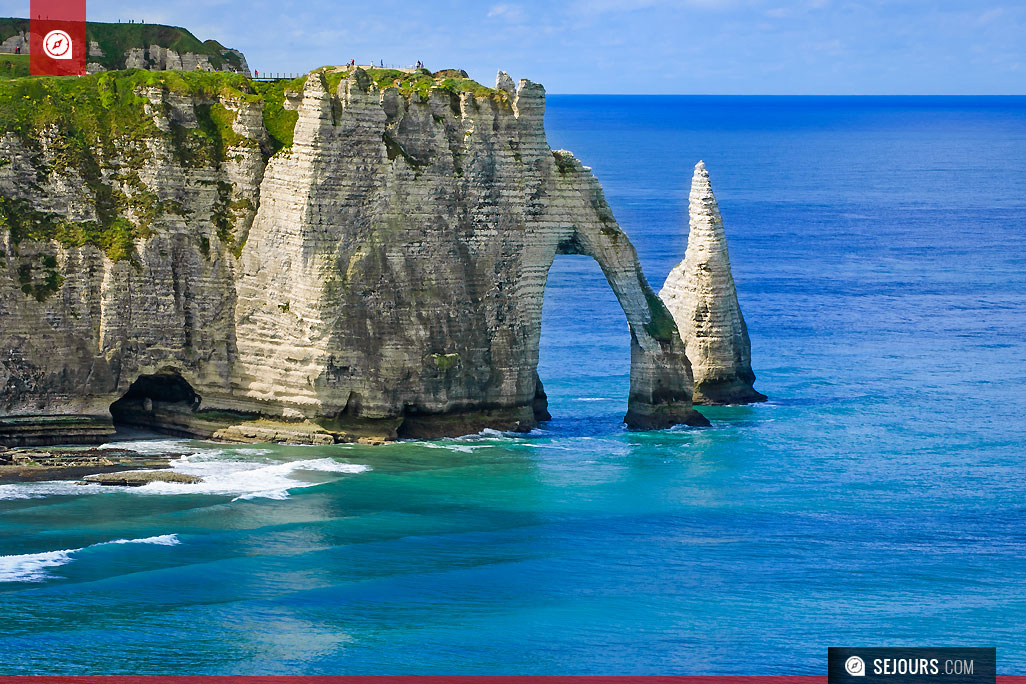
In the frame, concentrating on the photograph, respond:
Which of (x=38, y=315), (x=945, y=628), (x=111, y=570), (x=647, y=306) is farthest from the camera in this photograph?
(x=647, y=306)

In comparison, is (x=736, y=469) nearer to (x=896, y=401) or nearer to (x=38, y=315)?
(x=896, y=401)

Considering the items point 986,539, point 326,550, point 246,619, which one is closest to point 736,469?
point 986,539

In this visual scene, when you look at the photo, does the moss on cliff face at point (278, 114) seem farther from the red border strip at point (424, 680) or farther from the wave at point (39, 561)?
the red border strip at point (424, 680)

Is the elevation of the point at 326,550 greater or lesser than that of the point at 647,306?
lesser

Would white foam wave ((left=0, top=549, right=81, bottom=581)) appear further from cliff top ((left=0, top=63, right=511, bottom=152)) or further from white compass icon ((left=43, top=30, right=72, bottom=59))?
white compass icon ((left=43, top=30, right=72, bottom=59))

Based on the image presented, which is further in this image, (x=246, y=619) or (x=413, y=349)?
(x=413, y=349)

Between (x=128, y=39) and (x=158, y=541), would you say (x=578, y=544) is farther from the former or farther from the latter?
(x=128, y=39)
